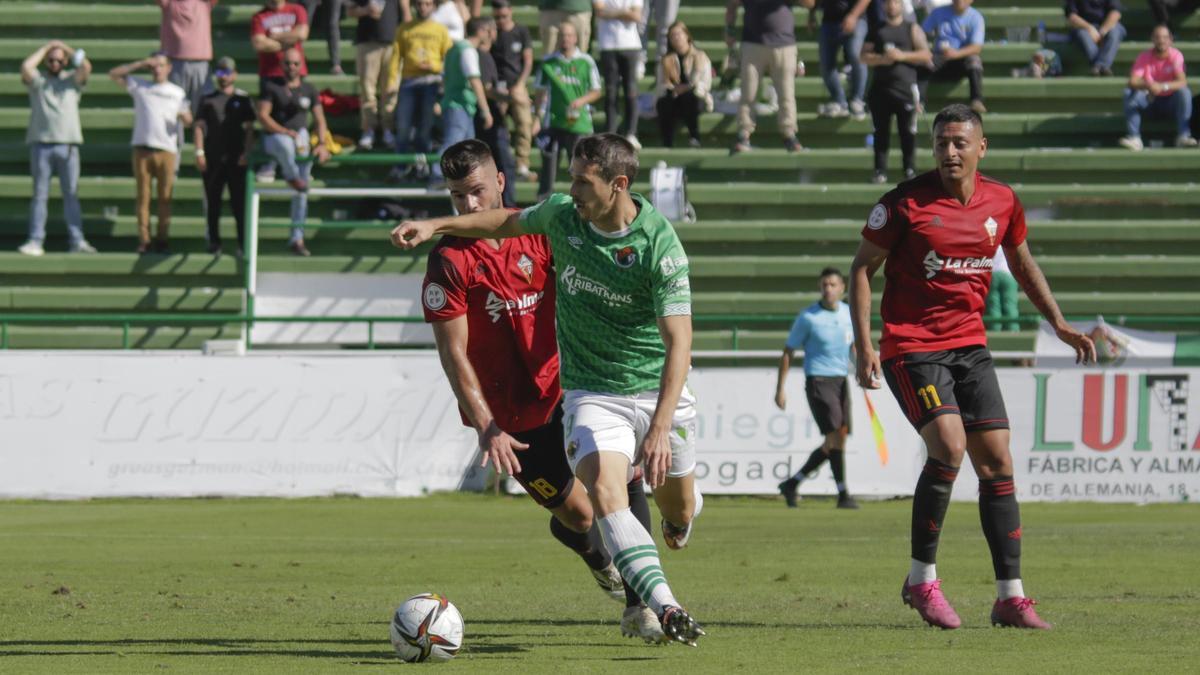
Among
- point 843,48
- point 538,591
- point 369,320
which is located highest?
point 843,48

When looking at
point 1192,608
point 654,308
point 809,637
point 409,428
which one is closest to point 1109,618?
point 1192,608

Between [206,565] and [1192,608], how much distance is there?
20.5 feet

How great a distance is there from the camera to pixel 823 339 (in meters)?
17.4

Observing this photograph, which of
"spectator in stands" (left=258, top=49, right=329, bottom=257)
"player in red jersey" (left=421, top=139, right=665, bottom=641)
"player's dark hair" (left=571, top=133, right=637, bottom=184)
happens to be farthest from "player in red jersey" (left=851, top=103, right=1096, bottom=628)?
"spectator in stands" (left=258, top=49, right=329, bottom=257)

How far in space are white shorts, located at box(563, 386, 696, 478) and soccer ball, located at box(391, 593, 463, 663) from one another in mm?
805

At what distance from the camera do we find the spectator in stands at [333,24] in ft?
78.4

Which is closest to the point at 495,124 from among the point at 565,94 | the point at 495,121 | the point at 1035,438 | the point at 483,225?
the point at 495,121

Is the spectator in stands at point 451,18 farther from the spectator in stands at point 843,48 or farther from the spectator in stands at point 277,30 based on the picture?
the spectator in stands at point 843,48

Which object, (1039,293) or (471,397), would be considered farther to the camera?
(1039,293)

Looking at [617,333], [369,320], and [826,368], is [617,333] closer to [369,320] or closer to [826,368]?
[826,368]

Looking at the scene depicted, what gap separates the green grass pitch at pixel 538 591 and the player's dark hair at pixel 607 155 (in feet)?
6.28

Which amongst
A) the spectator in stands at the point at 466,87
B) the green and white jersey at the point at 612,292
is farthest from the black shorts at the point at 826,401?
the green and white jersey at the point at 612,292

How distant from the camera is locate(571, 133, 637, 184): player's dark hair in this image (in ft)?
23.4

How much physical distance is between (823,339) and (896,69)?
18.6 feet
